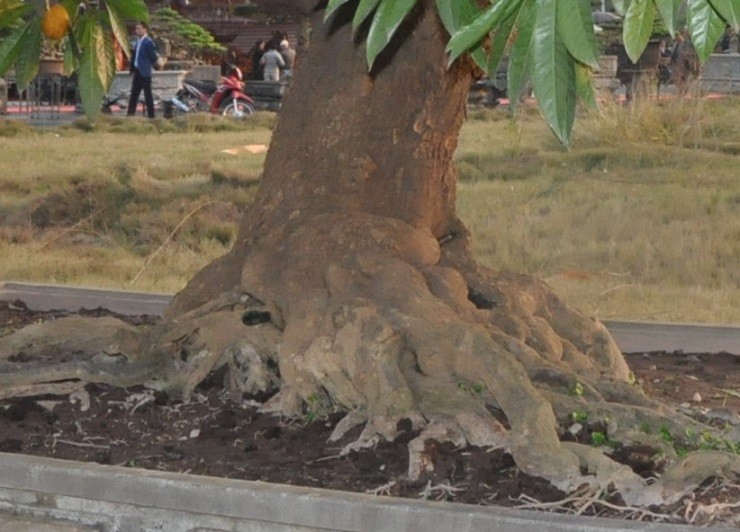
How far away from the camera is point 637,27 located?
2.78 metres

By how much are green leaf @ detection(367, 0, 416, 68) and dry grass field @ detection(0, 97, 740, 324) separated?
6.01 meters

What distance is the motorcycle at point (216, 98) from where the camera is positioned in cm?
2716

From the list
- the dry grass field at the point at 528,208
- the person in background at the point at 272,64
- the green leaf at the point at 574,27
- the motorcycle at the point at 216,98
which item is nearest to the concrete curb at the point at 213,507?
the green leaf at the point at 574,27

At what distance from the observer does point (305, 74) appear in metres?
6.20

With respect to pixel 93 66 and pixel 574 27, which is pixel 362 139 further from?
pixel 574 27

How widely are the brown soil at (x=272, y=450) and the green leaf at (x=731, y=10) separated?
6.78ft

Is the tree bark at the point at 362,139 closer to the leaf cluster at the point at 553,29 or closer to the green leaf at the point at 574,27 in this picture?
the leaf cluster at the point at 553,29

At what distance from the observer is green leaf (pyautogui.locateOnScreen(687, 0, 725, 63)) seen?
2.56 meters

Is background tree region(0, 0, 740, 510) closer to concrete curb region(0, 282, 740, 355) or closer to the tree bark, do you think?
the tree bark

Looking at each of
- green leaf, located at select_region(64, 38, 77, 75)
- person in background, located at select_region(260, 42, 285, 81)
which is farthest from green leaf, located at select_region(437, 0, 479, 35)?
person in background, located at select_region(260, 42, 285, 81)

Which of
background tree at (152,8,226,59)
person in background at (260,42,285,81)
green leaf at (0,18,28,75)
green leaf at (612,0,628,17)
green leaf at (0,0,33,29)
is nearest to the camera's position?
green leaf at (612,0,628,17)

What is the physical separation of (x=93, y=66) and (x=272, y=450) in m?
1.54

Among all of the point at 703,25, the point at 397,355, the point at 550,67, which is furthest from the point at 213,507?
the point at 703,25

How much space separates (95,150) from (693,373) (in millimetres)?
12443
